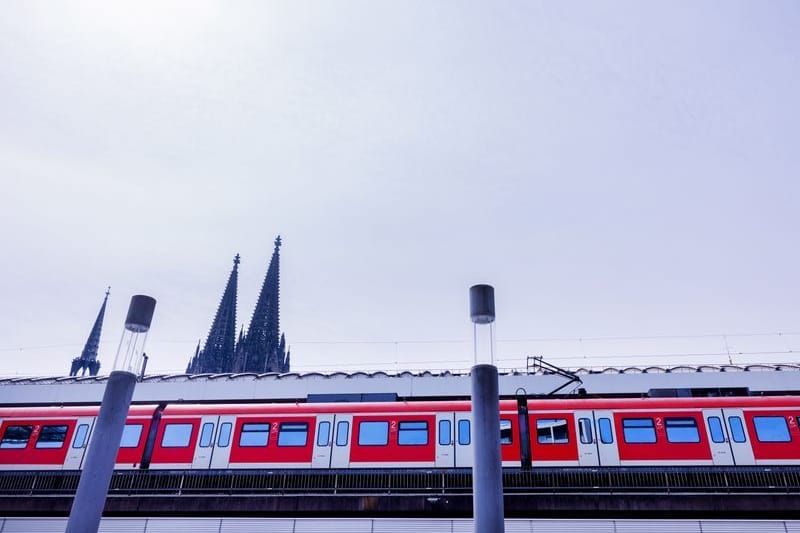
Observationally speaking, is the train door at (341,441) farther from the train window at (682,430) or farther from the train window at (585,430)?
the train window at (682,430)

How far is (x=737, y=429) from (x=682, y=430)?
158 cm

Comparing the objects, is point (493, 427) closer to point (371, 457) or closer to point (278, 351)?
point (371, 457)

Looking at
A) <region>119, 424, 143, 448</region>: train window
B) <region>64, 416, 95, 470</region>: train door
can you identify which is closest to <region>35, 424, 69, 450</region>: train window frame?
<region>64, 416, 95, 470</region>: train door

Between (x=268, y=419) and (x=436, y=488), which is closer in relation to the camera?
(x=436, y=488)

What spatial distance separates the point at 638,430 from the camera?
17391mm

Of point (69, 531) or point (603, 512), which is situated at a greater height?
point (603, 512)

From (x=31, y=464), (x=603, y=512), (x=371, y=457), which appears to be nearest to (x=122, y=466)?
(x=31, y=464)

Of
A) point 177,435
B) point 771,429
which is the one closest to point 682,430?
point 771,429

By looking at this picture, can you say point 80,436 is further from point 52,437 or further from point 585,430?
point 585,430

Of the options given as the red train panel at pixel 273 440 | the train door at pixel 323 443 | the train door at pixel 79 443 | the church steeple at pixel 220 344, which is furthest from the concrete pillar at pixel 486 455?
the church steeple at pixel 220 344

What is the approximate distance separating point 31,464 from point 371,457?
11.7 meters

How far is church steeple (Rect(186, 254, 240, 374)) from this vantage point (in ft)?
240

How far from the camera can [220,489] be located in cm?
1742

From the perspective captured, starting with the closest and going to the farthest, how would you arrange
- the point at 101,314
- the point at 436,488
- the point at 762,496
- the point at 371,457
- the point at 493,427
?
the point at 493,427
the point at 762,496
the point at 436,488
the point at 371,457
the point at 101,314
